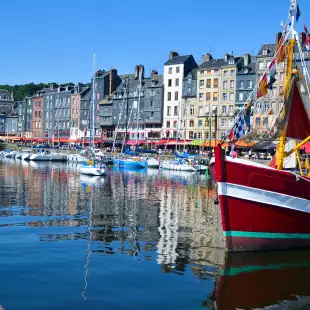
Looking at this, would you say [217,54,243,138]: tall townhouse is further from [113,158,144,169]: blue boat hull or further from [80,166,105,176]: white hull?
[80,166,105,176]: white hull

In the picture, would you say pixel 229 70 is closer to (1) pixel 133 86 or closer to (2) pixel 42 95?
(1) pixel 133 86

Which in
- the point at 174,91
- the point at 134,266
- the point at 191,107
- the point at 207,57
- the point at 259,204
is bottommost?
the point at 134,266

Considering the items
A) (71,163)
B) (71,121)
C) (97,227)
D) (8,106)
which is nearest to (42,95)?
(71,121)

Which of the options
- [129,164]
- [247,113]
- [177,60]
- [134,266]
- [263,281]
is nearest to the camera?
[263,281]

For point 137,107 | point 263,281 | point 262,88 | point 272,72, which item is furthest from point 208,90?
point 263,281

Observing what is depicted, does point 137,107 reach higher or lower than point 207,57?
lower

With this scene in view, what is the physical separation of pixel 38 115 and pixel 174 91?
5946 cm

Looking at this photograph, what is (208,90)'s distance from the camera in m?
96.6

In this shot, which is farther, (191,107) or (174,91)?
(174,91)

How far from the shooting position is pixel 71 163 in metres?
88.2

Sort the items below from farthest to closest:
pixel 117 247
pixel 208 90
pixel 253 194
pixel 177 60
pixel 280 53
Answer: pixel 177 60 < pixel 208 90 < pixel 280 53 < pixel 117 247 < pixel 253 194

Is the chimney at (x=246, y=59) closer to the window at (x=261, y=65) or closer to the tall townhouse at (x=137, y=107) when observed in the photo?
the window at (x=261, y=65)

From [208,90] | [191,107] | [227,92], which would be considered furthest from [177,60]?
[227,92]

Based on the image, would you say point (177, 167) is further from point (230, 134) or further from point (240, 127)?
point (240, 127)
